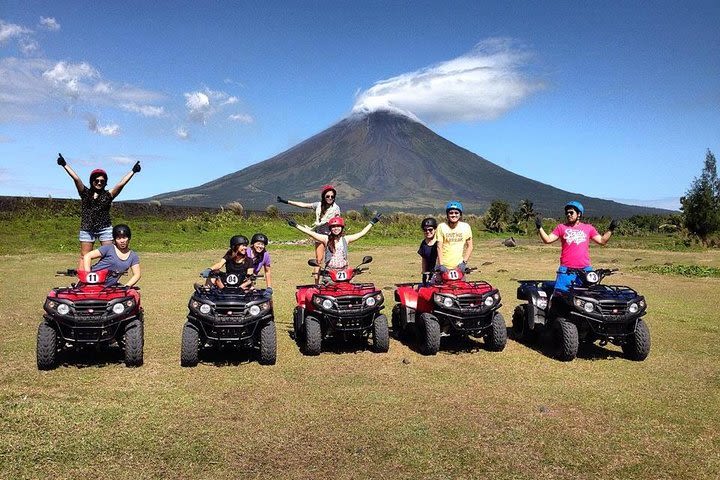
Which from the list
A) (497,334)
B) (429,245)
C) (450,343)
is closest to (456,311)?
(497,334)

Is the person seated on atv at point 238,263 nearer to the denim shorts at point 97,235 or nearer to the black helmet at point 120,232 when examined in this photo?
the black helmet at point 120,232

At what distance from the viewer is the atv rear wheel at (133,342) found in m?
6.85

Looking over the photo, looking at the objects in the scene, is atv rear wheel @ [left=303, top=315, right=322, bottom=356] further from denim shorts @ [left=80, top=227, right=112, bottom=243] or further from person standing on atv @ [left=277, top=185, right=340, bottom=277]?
denim shorts @ [left=80, top=227, right=112, bottom=243]

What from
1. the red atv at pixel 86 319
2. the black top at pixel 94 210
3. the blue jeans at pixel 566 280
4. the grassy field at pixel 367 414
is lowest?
the grassy field at pixel 367 414

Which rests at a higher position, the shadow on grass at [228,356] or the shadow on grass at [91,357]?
the shadow on grass at [91,357]

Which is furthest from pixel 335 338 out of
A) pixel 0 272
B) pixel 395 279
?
pixel 0 272

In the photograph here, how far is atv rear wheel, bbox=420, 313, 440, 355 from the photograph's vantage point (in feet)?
25.1

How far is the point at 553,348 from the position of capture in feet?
26.9

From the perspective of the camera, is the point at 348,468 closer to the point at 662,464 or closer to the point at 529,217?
the point at 662,464

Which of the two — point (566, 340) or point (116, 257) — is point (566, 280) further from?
point (116, 257)

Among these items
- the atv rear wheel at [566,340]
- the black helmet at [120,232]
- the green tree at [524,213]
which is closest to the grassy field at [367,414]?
the atv rear wheel at [566,340]

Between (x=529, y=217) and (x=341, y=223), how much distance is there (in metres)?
49.6

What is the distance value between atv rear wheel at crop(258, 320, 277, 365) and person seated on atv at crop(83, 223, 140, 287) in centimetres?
189

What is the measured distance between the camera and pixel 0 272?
54.6 ft
